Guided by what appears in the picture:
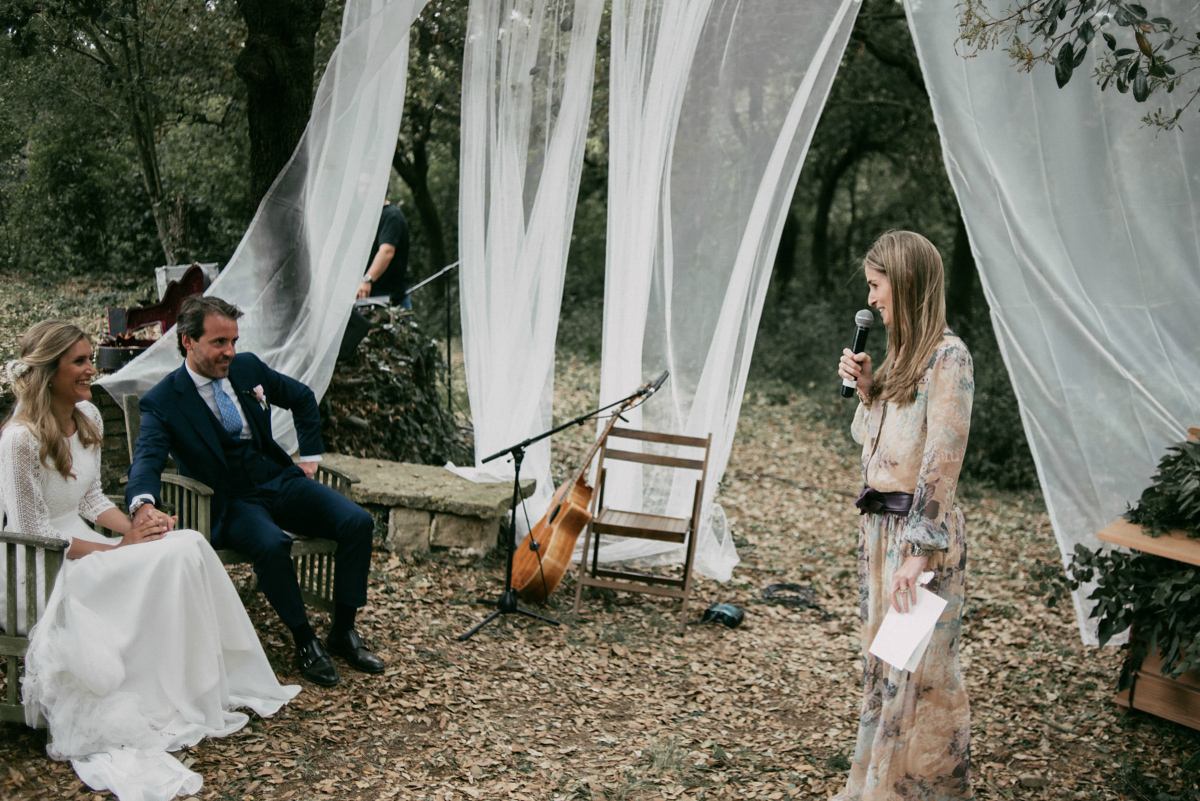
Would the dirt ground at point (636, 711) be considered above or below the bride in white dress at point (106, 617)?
below

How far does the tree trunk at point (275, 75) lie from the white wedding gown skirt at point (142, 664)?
2308mm

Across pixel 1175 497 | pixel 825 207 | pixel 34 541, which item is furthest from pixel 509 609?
pixel 825 207

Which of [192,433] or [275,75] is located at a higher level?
[275,75]

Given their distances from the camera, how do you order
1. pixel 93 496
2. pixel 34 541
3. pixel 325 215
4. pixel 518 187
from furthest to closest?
pixel 518 187
pixel 325 215
pixel 93 496
pixel 34 541

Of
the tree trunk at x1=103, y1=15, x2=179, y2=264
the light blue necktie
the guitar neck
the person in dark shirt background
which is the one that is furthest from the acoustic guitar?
the tree trunk at x1=103, y1=15, x2=179, y2=264

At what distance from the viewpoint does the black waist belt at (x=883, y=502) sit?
2.45 metres

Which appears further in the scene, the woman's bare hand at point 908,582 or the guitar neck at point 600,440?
the guitar neck at point 600,440

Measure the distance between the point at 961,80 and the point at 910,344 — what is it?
1.70 meters

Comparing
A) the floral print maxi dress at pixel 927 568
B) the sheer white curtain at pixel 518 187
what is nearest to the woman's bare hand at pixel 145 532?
the sheer white curtain at pixel 518 187

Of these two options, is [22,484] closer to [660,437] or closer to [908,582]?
[908,582]

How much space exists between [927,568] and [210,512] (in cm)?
242

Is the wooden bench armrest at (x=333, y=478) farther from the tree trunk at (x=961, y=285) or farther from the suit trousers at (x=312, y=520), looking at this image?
the tree trunk at (x=961, y=285)

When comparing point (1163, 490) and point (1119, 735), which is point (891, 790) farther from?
point (1163, 490)

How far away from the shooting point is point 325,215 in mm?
4035
